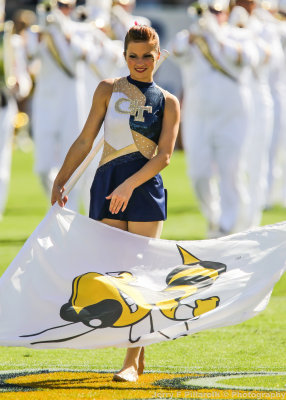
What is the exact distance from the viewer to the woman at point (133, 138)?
16.9 ft

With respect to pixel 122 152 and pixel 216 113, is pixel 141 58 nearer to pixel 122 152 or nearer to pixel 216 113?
pixel 122 152

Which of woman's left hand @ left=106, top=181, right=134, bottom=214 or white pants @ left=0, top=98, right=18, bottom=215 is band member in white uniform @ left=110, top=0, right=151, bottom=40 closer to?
white pants @ left=0, top=98, right=18, bottom=215

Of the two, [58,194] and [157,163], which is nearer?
[157,163]

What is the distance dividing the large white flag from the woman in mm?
123

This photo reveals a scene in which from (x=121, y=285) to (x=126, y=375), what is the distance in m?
0.40

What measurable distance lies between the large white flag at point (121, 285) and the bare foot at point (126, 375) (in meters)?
0.19

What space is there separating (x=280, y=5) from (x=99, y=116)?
10.1m

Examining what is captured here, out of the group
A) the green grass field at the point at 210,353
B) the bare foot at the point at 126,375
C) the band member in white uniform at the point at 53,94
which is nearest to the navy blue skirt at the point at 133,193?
the bare foot at the point at 126,375

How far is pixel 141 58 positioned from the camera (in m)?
5.16

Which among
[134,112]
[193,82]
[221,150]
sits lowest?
[221,150]

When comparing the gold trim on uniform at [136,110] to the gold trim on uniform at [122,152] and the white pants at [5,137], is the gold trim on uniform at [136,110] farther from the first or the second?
the white pants at [5,137]

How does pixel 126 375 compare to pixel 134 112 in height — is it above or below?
below

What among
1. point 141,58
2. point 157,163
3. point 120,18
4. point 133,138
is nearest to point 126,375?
point 157,163

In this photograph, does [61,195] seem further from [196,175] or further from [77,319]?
[196,175]
